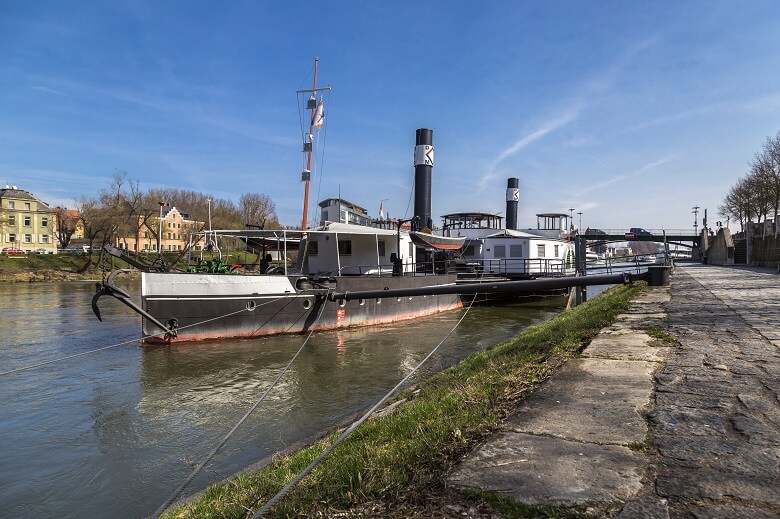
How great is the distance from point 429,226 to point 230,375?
19.3m

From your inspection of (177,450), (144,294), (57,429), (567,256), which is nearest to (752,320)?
(177,450)

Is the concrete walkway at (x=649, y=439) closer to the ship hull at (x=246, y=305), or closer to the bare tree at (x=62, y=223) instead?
the ship hull at (x=246, y=305)

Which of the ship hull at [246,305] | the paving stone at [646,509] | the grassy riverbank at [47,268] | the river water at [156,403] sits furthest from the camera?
the grassy riverbank at [47,268]

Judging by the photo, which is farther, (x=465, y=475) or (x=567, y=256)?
(x=567, y=256)

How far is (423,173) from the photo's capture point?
28.4 metres

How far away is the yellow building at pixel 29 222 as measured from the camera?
237 ft

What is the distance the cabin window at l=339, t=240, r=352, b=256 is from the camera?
1961 cm

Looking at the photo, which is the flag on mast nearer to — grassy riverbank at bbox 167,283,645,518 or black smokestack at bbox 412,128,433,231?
black smokestack at bbox 412,128,433,231

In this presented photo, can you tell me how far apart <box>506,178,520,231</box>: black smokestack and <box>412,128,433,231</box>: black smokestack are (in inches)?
811

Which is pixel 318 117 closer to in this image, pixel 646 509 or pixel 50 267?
pixel 646 509

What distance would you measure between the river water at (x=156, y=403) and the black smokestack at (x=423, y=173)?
13.0 m

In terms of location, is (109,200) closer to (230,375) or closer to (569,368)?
(230,375)

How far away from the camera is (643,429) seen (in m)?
3.15

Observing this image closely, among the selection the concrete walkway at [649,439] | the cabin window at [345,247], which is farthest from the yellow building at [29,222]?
the concrete walkway at [649,439]
